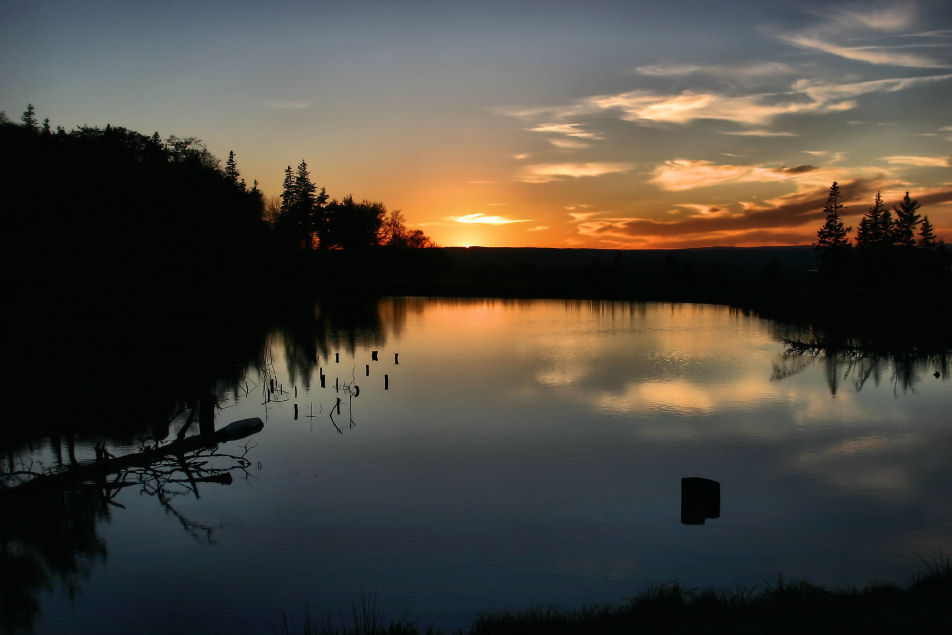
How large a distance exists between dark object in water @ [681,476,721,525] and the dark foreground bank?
4.59m

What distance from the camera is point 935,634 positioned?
7727 millimetres

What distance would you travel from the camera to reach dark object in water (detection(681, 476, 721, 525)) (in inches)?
621

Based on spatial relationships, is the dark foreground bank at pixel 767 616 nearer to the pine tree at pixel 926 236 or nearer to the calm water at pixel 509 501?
the calm water at pixel 509 501

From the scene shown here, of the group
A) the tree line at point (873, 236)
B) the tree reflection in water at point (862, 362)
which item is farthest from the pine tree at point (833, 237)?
the tree reflection in water at point (862, 362)

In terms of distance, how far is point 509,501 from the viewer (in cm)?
1752

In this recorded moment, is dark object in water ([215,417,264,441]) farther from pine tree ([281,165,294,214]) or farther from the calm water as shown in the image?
pine tree ([281,165,294,214])

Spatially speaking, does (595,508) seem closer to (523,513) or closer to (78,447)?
(523,513)

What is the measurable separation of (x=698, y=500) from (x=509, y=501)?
4.69m

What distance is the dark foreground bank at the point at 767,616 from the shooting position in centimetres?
830

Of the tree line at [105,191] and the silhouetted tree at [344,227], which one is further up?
the silhouetted tree at [344,227]

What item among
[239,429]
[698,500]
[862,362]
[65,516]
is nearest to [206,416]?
[239,429]

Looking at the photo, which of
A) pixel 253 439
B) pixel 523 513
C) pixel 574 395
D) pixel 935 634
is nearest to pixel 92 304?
pixel 253 439

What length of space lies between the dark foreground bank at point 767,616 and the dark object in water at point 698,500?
4586 mm

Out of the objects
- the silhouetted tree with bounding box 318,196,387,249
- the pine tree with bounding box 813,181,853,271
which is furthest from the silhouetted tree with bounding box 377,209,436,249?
the pine tree with bounding box 813,181,853,271
